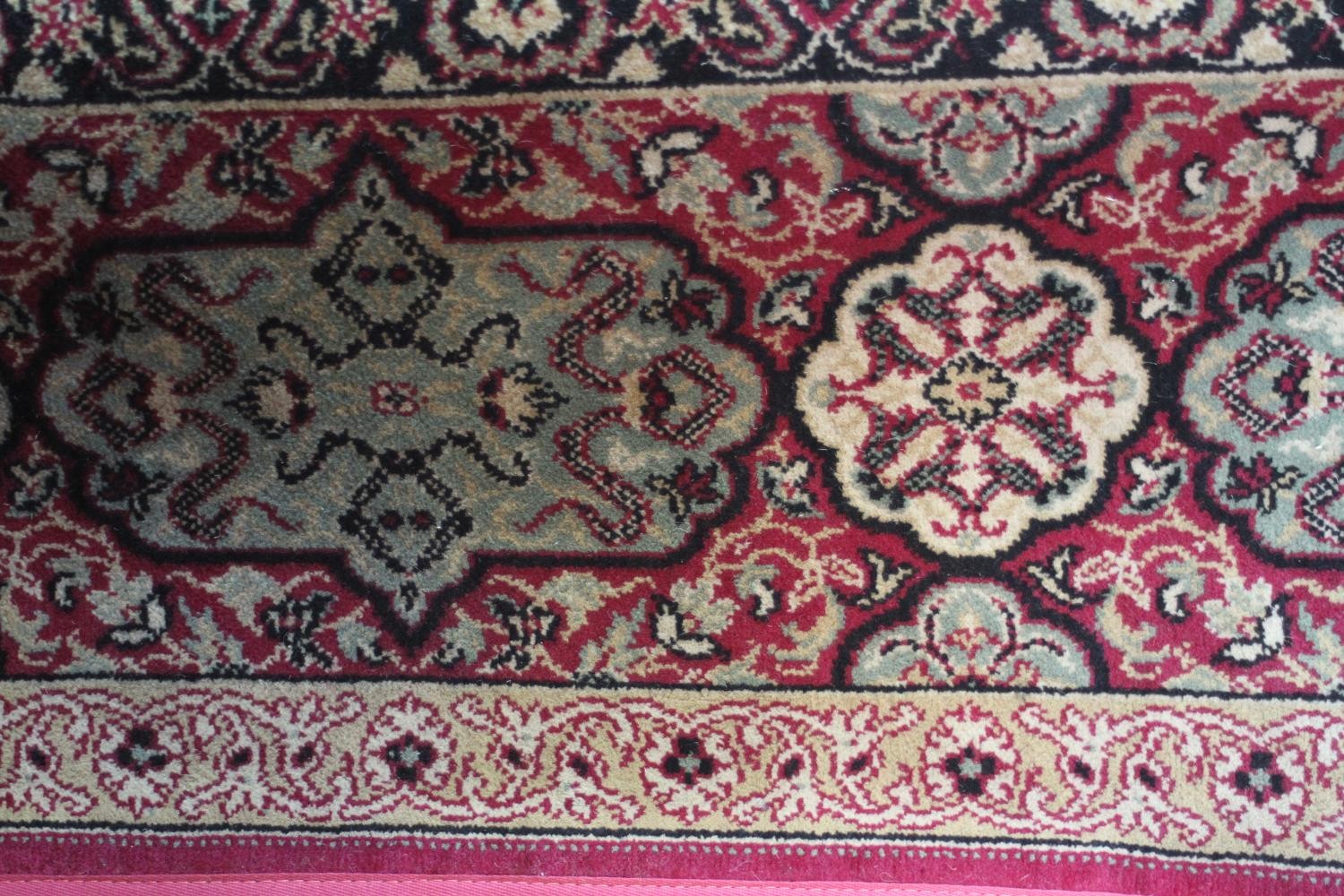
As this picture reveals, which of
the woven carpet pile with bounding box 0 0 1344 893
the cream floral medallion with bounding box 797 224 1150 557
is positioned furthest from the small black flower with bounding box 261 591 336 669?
the cream floral medallion with bounding box 797 224 1150 557

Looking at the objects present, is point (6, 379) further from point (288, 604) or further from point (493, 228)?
point (493, 228)

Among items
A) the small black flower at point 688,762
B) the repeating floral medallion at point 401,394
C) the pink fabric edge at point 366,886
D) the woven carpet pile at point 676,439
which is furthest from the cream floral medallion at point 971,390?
the pink fabric edge at point 366,886

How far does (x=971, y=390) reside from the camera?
40.3 inches

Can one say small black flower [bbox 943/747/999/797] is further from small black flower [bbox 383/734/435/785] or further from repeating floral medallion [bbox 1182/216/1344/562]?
small black flower [bbox 383/734/435/785]

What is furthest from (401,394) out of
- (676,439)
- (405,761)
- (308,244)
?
(405,761)

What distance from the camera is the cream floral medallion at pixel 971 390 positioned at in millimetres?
1016

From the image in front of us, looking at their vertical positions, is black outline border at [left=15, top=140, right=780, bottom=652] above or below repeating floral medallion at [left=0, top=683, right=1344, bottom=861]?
above

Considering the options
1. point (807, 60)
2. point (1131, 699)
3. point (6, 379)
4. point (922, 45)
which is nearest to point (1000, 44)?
point (922, 45)

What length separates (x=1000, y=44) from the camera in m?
1.01

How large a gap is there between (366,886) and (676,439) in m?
0.60

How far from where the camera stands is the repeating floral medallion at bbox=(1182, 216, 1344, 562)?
3.28ft

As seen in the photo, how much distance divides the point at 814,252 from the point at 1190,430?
1.45ft

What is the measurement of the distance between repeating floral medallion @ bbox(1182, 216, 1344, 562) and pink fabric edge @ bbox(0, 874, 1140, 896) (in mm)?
639

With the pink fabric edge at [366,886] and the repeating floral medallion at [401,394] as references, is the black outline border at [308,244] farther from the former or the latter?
the pink fabric edge at [366,886]
